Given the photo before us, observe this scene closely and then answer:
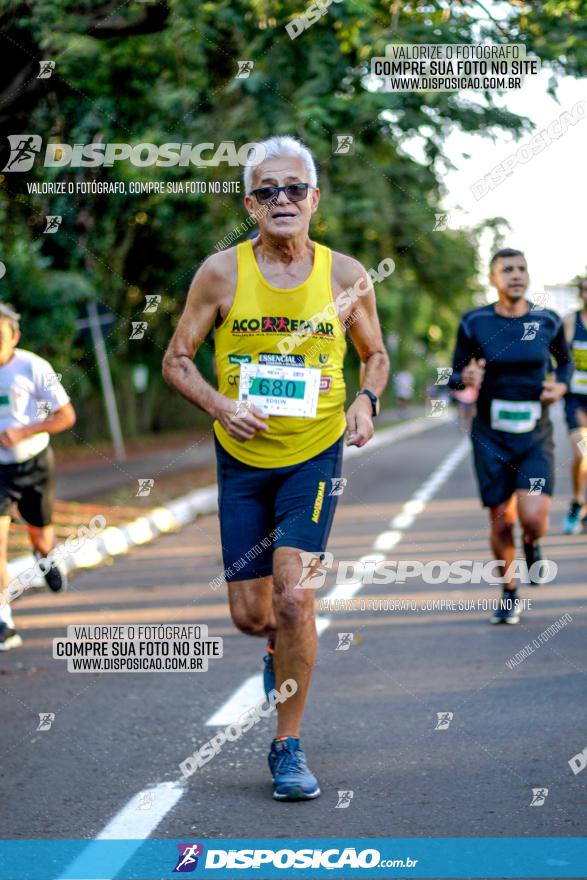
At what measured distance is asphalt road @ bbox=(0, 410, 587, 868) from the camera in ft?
15.4

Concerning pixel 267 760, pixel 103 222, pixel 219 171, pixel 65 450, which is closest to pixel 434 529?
pixel 219 171

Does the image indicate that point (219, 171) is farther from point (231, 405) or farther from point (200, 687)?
point (231, 405)

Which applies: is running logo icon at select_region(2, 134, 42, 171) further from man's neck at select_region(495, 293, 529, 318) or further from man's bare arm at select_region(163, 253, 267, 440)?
man's bare arm at select_region(163, 253, 267, 440)

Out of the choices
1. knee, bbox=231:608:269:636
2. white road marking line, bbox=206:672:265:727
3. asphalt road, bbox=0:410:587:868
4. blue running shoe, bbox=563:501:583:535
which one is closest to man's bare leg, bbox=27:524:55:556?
asphalt road, bbox=0:410:587:868

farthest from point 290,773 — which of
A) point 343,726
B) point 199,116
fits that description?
point 199,116

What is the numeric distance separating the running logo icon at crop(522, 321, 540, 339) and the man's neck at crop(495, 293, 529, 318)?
72mm

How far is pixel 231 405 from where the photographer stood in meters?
5.00

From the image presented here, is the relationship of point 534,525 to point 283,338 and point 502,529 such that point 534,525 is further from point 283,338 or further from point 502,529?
point 283,338

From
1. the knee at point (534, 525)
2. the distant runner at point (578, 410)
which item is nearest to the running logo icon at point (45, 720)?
the knee at point (534, 525)

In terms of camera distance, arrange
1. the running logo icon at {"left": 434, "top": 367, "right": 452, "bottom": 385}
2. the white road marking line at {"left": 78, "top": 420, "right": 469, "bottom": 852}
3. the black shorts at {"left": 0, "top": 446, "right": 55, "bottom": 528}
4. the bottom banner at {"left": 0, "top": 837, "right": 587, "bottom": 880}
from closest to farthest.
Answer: the bottom banner at {"left": 0, "top": 837, "right": 587, "bottom": 880} < the white road marking line at {"left": 78, "top": 420, "right": 469, "bottom": 852} < the black shorts at {"left": 0, "top": 446, "right": 55, "bottom": 528} < the running logo icon at {"left": 434, "top": 367, "right": 452, "bottom": 385}

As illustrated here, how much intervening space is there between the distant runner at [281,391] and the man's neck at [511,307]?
3058 mm

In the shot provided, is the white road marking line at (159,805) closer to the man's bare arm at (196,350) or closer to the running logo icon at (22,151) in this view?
the man's bare arm at (196,350)

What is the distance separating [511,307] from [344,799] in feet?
13.1

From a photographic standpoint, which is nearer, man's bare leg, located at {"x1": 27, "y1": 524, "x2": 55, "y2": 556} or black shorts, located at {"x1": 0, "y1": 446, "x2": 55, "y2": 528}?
black shorts, located at {"x1": 0, "y1": 446, "x2": 55, "y2": 528}
